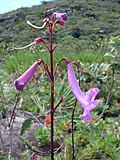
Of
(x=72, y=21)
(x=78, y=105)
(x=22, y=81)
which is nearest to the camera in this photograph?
(x=22, y=81)

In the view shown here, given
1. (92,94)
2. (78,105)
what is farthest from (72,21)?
(92,94)

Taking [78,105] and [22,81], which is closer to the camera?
[22,81]

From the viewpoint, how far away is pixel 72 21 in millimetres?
26453

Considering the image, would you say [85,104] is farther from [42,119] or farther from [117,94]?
[117,94]

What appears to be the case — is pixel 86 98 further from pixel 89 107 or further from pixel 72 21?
pixel 72 21

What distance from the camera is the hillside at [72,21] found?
896 inches

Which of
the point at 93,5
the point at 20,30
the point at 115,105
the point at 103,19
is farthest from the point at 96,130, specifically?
Result: the point at 93,5

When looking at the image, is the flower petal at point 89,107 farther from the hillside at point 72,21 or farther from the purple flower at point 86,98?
the hillside at point 72,21

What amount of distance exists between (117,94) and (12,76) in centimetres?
179

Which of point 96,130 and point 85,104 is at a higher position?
point 85,104

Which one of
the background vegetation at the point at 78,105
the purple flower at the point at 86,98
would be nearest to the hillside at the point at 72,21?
the background vegetation at the point at 78,105

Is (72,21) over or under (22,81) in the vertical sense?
under

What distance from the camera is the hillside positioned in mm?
22750

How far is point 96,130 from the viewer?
128 inches
